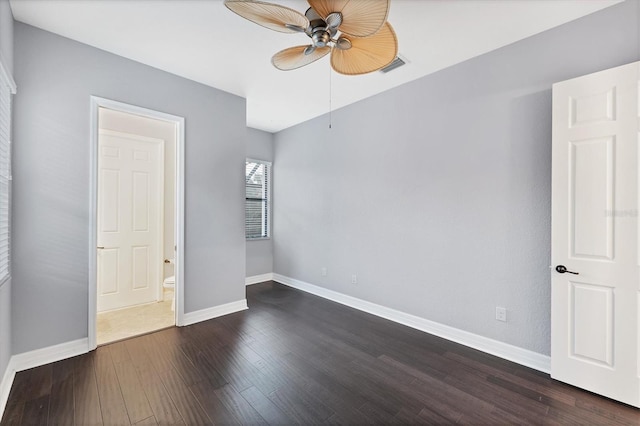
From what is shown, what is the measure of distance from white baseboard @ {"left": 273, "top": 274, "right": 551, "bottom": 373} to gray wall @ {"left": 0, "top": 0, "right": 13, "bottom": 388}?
10.7 feet

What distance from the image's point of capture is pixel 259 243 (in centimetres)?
515

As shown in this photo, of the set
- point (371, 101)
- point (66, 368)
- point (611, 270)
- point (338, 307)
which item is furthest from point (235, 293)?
point (611, 270)

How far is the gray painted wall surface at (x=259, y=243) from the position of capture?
198 inches

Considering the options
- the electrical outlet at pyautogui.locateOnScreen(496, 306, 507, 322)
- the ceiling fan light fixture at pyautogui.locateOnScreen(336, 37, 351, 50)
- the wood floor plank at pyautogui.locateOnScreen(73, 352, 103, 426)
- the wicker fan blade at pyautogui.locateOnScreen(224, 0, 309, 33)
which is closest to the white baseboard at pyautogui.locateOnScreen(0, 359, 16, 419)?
the wood floor plank at pyautogui.locateOnScreen(73, 352, 103, 426)

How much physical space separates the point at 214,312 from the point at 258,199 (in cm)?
231

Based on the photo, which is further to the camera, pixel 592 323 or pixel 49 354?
pixel 49 354

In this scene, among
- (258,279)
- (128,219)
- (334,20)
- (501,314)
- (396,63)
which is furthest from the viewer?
(258,279)

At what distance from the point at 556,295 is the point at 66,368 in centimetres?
397

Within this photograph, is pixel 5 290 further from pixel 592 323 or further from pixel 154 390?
pixel 592 323

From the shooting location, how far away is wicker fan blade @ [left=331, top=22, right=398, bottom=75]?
181cm

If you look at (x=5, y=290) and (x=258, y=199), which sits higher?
(x=258, y=199)

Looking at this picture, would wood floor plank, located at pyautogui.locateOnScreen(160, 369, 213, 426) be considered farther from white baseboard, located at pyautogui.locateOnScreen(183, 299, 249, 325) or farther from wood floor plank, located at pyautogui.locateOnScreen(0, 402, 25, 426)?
white baseboard, located at pyautogui.locateOnScreen(183, 299, 249, 325)

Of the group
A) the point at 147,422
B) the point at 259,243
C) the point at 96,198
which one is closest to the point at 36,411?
the point at 147,422

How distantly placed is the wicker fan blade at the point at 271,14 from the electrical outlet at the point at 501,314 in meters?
2.80
